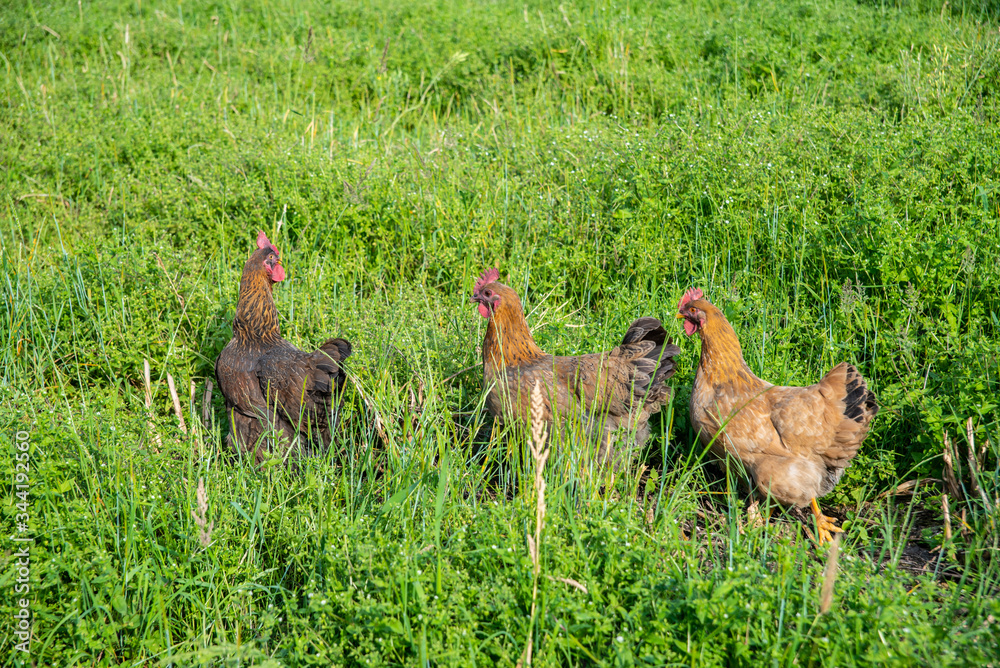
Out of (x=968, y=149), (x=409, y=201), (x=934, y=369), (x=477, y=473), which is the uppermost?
(x=968, y=149)

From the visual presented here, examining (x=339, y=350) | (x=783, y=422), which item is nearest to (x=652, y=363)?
(x=783, y=422)

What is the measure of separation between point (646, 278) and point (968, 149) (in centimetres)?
222

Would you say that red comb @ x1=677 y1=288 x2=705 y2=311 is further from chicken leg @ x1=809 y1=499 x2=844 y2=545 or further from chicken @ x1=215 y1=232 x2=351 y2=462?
chicken @ x1=215 y1=232 x2=351 y2=462

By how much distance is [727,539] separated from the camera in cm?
284

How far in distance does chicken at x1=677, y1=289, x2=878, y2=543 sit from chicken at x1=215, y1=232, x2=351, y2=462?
1919 mm

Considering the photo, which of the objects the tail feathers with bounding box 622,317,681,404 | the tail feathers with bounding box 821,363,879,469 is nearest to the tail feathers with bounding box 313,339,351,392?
the tail feathers with bounding box 622,317,681,404

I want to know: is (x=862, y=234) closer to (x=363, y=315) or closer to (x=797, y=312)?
(x=797, y=312)

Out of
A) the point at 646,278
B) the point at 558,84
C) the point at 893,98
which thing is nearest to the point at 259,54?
the point at 558,84

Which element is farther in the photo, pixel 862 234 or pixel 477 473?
pixel 862 234

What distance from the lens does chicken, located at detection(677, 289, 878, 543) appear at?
3484mm

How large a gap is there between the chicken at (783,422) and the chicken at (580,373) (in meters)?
0.26

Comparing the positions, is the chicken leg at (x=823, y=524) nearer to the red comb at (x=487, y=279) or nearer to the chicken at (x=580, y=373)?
the chicken at (x=580, y=373)

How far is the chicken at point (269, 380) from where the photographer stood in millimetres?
3789

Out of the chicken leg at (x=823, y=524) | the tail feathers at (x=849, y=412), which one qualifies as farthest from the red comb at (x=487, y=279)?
the chicken leg at (x=823, y=524)
